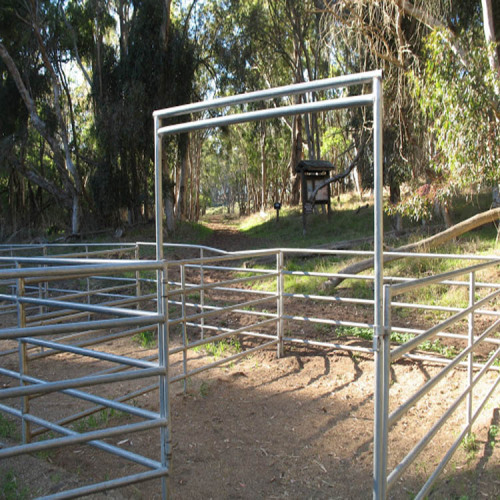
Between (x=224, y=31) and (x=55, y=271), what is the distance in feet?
88.6

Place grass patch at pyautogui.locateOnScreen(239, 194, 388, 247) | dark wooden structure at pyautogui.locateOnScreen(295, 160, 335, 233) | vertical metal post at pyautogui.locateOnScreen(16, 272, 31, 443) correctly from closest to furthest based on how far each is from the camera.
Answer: vertical metal post at pyautogui.locateOnScreen(16, 272, 31, 443)
grass patch at pyautogui.locateOnScreen(239, 194, 388, 247)
dark wooden structure at pyautogui.locateOnScreen(295, 160, 335, 233)

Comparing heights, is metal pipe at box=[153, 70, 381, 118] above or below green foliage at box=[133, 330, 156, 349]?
above

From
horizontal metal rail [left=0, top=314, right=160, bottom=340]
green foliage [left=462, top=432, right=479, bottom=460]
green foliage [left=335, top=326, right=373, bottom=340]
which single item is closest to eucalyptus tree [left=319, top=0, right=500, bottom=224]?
green foliage [left=335, top=326, right=373, bottom=340]

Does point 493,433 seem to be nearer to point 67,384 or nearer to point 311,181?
point 67,384

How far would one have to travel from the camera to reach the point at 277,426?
179 inches

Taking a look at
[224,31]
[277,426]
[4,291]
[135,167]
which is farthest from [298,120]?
[277,426]

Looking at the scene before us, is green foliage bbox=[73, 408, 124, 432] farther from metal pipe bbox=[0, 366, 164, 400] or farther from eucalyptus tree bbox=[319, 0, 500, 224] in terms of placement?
eucalyptus tree bbox=[319, 0, 500, 224]

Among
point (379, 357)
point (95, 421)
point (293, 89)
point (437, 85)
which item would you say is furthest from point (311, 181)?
point (379, 357)

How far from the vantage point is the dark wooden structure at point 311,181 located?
20953mm

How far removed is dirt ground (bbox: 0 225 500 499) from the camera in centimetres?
345

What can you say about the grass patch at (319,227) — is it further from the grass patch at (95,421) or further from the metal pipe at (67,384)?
the metal pipe at (67,384)

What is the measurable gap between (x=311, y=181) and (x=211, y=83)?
1464 cm

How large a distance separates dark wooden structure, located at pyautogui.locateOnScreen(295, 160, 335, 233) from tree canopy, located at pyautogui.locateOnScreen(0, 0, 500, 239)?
187cm

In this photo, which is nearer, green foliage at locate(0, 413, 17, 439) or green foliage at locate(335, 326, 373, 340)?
green foliage at locate(0, 413, 17, 439)
